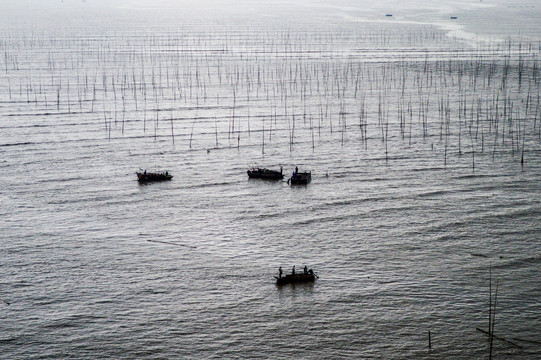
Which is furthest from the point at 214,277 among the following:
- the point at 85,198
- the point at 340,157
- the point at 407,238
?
the point at 340,157

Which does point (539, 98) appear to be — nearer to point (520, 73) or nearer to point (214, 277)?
point (520, 73)

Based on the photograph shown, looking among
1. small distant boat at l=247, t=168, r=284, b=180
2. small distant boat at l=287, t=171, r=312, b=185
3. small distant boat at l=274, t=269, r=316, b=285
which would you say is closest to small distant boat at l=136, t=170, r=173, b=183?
small distant boat at l=247, t=168, r=284, b=180

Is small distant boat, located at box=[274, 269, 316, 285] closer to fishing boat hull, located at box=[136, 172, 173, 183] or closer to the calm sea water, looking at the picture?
the calm sea water

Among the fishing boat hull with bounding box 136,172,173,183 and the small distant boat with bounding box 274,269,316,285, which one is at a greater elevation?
the fishing boat hull with bounding box 136,172,173,183

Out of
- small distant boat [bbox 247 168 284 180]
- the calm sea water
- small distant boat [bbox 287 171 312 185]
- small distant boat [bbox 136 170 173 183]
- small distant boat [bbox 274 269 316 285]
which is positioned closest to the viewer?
the calm sea water

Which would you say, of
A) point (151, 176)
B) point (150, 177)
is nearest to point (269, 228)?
point (151, 176)

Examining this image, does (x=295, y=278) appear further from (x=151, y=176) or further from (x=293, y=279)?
(x=151, y=176)

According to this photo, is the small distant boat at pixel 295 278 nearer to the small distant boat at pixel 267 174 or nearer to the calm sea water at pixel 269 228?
the calm sea water at pixel 269 228

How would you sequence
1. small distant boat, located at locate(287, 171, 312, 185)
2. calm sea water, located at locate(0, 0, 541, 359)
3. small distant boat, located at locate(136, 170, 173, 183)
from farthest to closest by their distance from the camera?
1. small distant boat, located at locate(136, 170, 173, 183)
2. small distant boat, located at locate(287, 171, 312, 185)
3. calm sea water, located at locate(0, 0, 541, 359)
